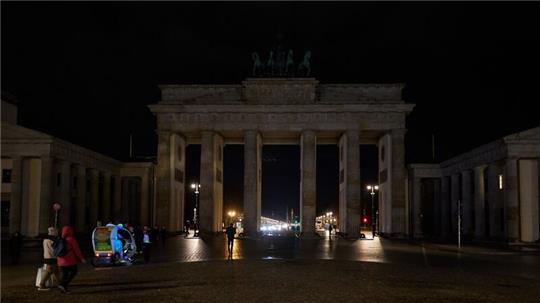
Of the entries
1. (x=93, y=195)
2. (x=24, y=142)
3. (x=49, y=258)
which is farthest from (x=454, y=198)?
(x=49, y=258)

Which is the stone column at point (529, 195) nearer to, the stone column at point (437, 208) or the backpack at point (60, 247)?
the stone column at point (437, 208)

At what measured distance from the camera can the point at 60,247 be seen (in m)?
16.5

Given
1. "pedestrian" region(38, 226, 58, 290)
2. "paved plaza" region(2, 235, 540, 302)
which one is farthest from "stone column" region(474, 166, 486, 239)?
"pedestrian" region(38, 226, 58, 290)

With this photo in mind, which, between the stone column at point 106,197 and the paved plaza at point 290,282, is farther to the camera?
the stone column at point 106,197

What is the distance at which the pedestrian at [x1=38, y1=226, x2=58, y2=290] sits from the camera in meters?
16.8

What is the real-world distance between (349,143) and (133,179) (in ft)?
88.5

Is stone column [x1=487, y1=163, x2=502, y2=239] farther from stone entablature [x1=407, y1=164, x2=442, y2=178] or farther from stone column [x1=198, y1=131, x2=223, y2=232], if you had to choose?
stone column [x1=198, y1=131, x2=223, y2=232]

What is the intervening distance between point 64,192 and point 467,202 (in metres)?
33.8

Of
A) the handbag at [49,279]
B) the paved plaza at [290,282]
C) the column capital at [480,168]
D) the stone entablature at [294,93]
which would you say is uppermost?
the stone entablature at [294,93]

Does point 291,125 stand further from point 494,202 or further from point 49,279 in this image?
point 49,279

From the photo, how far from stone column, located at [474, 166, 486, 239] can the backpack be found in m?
41.7

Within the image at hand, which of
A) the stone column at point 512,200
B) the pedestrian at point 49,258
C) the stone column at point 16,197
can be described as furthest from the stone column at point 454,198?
the pedestrian at point 49,258

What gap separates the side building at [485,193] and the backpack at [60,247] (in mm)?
28530

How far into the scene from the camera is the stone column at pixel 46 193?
155ft
